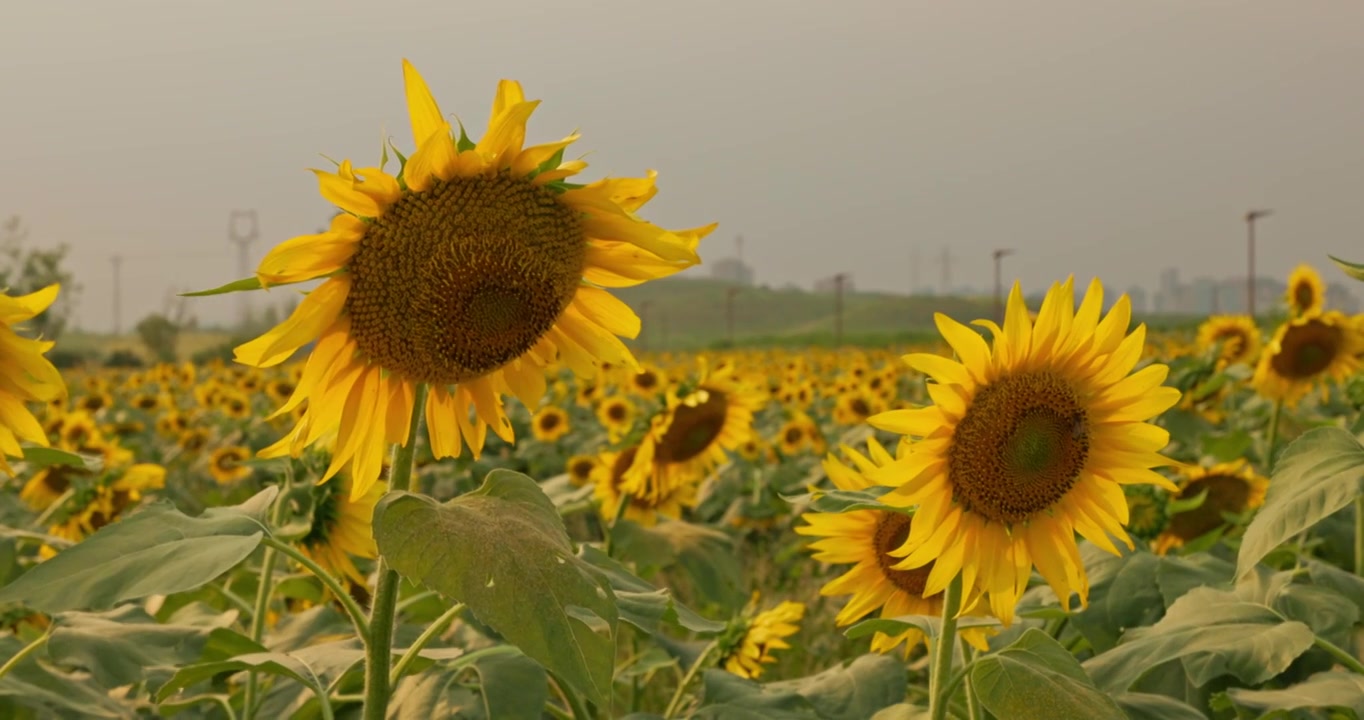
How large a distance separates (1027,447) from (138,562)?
1292 mm

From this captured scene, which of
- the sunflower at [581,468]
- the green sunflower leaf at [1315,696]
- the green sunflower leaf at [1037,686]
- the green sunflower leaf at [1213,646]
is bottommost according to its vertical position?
the sunflower at [581,468]

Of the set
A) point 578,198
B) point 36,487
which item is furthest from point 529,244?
point 36,487

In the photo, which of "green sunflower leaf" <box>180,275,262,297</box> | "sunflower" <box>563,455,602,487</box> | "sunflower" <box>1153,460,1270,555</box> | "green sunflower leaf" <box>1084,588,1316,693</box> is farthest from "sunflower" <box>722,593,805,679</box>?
"sunflower" <box>563,455,602,487</box>

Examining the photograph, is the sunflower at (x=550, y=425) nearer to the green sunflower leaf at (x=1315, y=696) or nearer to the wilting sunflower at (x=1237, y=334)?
the wilting sunflower at (x=1237, y=334)

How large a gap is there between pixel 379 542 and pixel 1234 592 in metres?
1.77

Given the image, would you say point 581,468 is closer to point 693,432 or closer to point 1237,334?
point 693,432

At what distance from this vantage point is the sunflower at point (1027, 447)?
1.90 meters

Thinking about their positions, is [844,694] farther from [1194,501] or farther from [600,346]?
[1194,501]

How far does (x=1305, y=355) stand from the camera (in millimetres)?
5570

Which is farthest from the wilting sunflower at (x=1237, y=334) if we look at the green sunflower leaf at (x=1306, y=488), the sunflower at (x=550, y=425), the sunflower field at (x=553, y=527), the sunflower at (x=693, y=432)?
the green sunflower leaf at (x=1306, y=488)

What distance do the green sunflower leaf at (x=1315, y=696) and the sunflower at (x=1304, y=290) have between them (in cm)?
471

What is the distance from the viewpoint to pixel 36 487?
5363 millimetres

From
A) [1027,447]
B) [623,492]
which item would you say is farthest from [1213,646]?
[623,492]

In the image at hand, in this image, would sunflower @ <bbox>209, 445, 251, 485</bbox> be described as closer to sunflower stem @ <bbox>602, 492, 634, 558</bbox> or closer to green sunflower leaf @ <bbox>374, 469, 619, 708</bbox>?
sunflower stem @ <bbox>602, 492, 634, 558</bbox>
